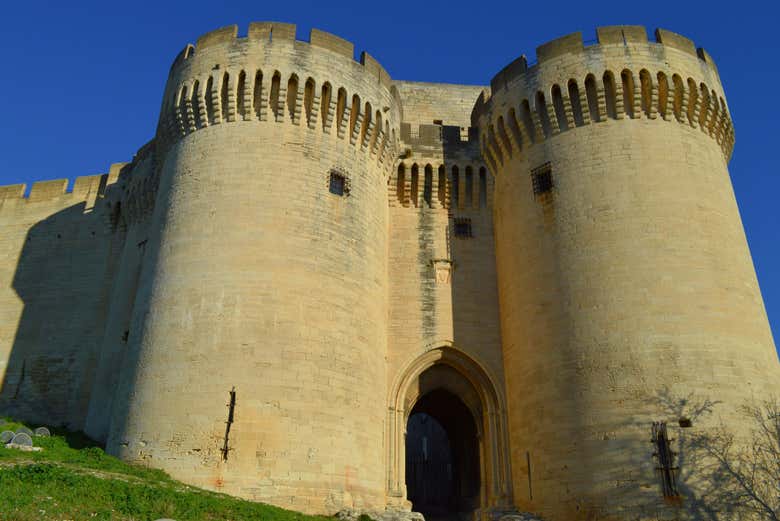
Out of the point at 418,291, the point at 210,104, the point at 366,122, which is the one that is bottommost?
the point at 418,291

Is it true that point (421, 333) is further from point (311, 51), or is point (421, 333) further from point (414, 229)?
point (311, 51)

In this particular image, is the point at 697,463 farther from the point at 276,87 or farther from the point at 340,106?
the point at 276,87

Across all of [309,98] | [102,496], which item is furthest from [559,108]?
[102,496]

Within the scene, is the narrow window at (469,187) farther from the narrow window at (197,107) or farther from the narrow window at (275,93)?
the narrow window at (197,107)

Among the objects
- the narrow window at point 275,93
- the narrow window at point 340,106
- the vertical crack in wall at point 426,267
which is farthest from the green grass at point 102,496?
the narrow window at point 340,106

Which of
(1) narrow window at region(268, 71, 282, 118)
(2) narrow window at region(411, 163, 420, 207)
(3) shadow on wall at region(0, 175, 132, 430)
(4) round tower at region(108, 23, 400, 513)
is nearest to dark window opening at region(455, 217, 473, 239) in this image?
(2) narrow window at region(411, 163, 420, 207)

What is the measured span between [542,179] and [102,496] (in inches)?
435

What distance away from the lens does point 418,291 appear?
16.5 metres

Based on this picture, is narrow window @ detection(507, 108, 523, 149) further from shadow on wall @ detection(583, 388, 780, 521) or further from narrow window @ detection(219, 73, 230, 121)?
shadow on wall @ detection(583, 388, 780, 521)

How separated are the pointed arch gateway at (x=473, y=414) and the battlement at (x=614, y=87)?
214 inches

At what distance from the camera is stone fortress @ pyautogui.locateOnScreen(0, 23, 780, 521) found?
12.5 metres

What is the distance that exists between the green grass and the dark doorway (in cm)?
695

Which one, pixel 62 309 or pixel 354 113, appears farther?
pixel 62 309

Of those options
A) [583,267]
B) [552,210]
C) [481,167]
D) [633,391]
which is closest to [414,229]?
[481,167]
